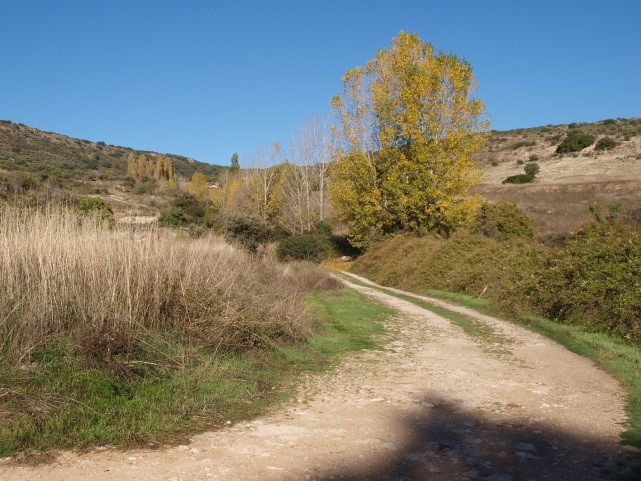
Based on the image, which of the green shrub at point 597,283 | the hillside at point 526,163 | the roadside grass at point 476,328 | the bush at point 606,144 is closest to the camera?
the roadside grass at point 476,328

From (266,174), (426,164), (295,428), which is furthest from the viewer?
(266,174)

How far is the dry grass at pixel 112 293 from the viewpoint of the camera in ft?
24.4

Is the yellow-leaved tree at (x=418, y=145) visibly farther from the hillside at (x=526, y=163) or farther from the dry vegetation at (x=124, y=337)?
the dry vegetation at (x=124, y=337)

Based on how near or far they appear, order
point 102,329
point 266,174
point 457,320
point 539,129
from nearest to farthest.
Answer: point 102,329
point 457,320
point 266,174
point 539,129

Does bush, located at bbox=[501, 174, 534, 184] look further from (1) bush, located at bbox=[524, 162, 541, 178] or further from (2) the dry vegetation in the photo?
(2) the dry vegetation

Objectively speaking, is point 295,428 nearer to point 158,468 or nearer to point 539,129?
point 158,468

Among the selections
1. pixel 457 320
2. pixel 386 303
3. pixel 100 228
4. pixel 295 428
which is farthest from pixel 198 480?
pixel 386 303

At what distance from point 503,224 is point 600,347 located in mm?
22391

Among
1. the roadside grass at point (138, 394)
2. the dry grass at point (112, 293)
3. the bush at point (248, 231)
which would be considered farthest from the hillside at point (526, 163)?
the roadside grass at point (138, 394)

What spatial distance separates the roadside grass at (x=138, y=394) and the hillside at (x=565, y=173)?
837 inches

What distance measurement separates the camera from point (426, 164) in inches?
1185

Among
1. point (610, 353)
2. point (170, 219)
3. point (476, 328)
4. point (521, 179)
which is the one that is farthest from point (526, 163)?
point (610, 353)

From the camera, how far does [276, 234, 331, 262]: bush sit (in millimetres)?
32353

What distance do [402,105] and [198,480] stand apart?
2805 cm
